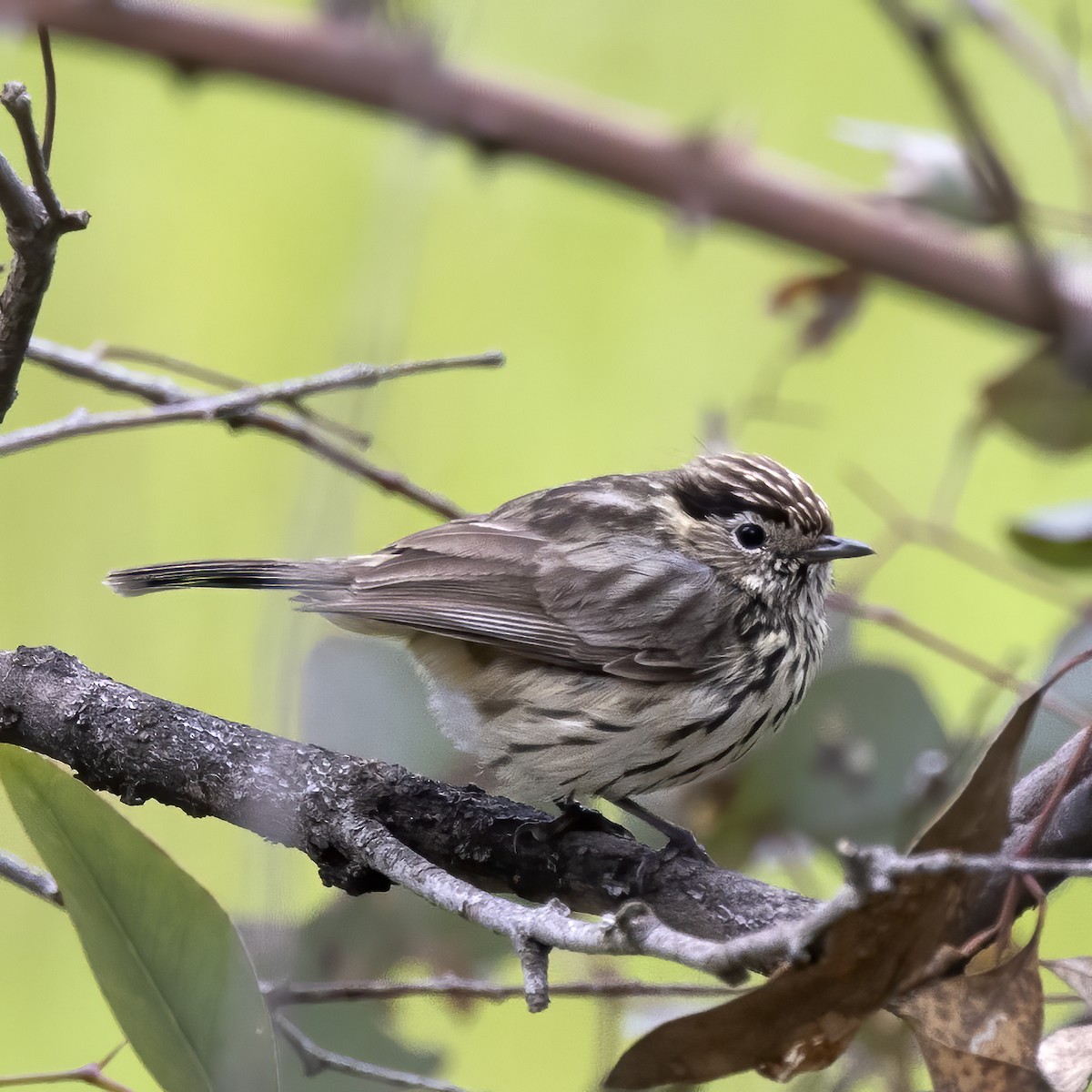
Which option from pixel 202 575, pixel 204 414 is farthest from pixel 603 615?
pixel 204 414

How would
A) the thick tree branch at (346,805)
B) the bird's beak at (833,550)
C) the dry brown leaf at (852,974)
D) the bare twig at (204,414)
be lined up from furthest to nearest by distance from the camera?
1. the bird's beak at (833,550)
2. the thick tree branch at (346,805)
3. the bare twig at (204,414)
4. the dry brown leaf at (852,974)

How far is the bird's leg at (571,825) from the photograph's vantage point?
264cm

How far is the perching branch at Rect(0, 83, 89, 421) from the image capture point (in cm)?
179

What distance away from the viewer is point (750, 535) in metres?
3.49

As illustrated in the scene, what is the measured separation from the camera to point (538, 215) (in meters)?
5.45

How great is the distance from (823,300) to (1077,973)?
2.10m

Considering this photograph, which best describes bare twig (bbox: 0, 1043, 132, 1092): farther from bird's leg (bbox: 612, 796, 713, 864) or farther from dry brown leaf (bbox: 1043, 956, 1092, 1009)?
dry brown leaf (bbox: 1043, 956, 1092, 1009)

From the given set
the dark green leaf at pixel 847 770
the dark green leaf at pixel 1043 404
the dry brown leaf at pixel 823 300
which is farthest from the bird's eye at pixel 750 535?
the dark green leaf at pixel 1043 404

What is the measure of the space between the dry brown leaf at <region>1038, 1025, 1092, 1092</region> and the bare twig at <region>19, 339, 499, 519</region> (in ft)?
4.05

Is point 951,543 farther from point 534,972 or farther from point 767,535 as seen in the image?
point 534,972

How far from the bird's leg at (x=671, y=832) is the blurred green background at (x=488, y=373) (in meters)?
0.23

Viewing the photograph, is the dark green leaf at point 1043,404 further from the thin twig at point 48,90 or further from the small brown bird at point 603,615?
the thin twig at point 48,90

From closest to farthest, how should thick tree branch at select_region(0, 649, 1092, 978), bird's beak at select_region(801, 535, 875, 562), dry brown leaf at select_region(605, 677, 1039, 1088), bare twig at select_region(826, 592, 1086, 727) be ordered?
1. dry brown leaf at select_region(605, 677, 1039, 1088)
2. thick tree branch at select_region(0, 649, 1092, 978)
3. bare twig at select_region(826, 592, 1086, 727)
4. bird's beak at select_region(801, 535, 875, 562)

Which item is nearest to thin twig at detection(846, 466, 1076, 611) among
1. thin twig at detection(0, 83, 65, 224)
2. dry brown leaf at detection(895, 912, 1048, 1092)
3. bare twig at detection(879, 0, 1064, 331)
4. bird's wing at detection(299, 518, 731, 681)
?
bird's wing at detection(299, 518, 731, 681)
